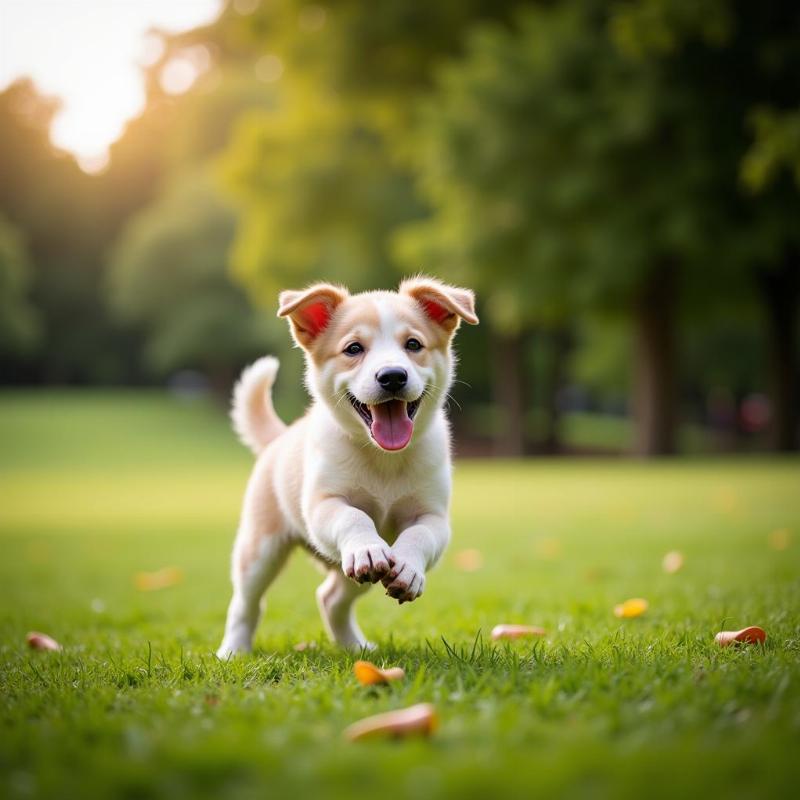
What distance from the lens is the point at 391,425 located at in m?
4.11

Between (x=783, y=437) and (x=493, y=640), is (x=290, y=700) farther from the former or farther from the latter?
(x=783, y=437)

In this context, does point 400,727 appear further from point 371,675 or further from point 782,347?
point 782,347

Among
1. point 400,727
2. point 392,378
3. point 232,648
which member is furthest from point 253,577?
point 400,727

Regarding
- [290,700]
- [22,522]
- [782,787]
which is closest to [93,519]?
[22,522]

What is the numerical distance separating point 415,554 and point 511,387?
26784 mm

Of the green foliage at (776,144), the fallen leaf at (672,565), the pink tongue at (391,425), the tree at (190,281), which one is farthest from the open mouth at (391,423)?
the tree at (190,281)

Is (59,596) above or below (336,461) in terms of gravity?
below

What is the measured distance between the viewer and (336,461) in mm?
4242

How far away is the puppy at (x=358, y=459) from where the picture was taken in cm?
396

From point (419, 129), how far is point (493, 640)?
2202cm

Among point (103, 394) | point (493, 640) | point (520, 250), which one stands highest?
point (520, 250)

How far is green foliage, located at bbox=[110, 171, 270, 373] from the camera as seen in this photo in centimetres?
4706

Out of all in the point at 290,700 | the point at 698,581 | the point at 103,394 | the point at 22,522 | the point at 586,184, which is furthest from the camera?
the point at 103,394

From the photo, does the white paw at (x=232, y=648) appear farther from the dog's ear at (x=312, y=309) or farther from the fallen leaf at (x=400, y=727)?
the fallen leaf at (x=400, y=727)
